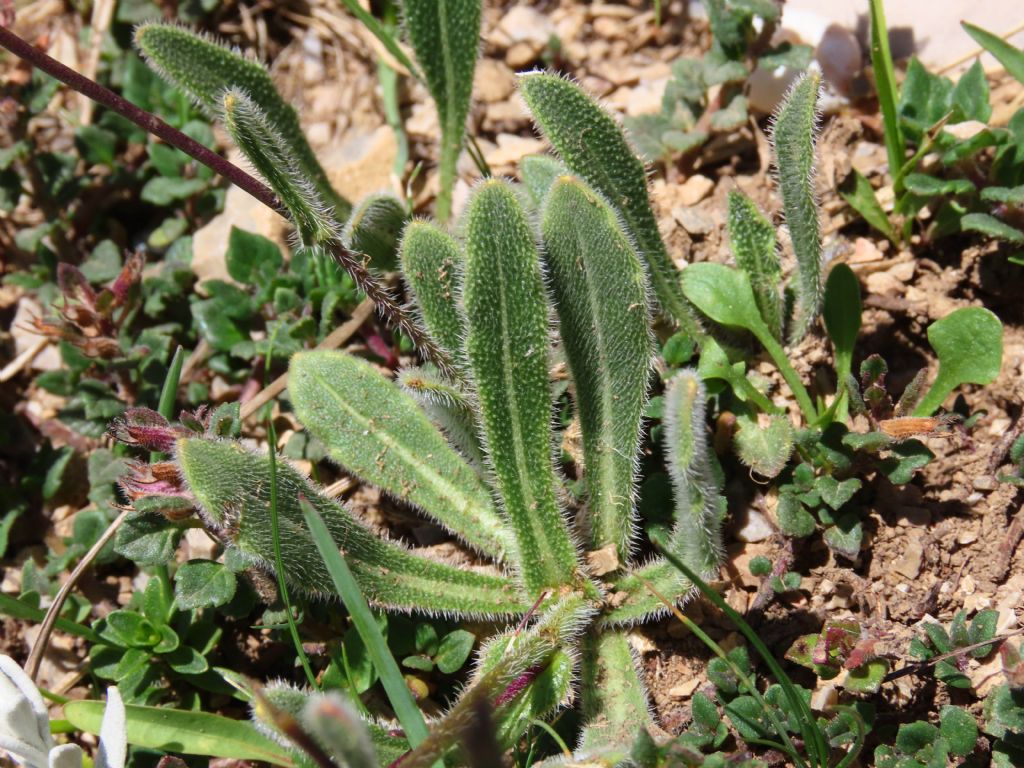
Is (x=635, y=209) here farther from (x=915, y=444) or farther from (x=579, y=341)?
(x=915, y=444)

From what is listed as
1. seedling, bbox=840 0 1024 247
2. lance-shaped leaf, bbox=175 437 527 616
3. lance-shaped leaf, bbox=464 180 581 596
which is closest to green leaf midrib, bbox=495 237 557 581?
lance-shaped leaf, bbox=464 180 581 596

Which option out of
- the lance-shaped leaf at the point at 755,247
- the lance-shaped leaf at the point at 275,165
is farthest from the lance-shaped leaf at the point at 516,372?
the lance-shaped leaf at the point at 755,247

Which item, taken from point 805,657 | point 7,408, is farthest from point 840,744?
point 7,408

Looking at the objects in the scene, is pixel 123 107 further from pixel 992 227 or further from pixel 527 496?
pixel 992 227

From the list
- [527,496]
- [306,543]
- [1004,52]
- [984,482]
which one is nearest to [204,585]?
[306,543]

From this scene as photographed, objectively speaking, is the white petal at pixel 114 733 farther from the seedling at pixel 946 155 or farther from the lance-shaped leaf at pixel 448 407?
the seedling at pixel 946 155

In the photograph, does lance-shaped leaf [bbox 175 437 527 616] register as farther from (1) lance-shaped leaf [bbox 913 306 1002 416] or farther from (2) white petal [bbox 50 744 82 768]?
(1) lance-shaped leaf [bbox 913 306 1002 416]
